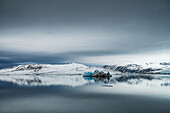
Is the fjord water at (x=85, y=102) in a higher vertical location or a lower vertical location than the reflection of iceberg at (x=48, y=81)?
higher

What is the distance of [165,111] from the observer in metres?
14.1

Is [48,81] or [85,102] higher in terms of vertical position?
[85,102]

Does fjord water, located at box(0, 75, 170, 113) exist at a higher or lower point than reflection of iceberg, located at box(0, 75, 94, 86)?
higher

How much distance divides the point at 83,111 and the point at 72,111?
94 centimetres

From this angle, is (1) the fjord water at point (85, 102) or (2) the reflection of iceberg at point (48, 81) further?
(2) the reflection of iceberg at point (48, 81)

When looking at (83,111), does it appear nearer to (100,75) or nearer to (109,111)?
(109,111)

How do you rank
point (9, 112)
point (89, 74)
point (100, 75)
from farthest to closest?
point (89, 74) → point (100, 75) → point (9, 112)

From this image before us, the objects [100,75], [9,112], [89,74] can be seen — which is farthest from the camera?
[89,74]

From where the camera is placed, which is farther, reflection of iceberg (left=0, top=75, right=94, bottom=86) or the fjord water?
reflection of iceberg (left=0, top=75, right=94, bottom=86)

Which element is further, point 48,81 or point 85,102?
point 48,81

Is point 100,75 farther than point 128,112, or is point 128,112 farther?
point 100,75

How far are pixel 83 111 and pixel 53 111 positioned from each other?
99.9 inches

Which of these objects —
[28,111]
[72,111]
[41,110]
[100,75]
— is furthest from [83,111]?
[100,75]

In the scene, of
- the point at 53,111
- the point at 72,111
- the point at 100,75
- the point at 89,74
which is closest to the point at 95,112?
the point at 72,111
